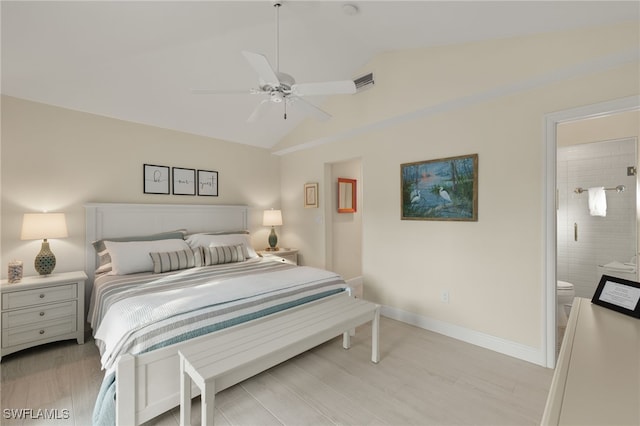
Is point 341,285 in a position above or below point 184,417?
above

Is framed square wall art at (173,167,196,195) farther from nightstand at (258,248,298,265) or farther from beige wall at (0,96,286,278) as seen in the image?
nightstand at (258,248,298,265)

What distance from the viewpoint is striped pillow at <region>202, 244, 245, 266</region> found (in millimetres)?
3330

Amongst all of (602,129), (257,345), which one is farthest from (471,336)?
(602,129)

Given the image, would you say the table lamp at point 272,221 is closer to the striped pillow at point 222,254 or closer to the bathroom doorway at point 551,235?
the striped pillow at point 222,254

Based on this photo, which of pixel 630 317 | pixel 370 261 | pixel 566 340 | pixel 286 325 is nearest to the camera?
pixel 566 340

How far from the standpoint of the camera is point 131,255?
9.76ft

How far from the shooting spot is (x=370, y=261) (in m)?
3.72

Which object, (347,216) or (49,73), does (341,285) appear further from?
(49,73)

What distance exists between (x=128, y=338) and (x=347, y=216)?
11.8 ft

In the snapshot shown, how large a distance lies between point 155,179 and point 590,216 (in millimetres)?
5589

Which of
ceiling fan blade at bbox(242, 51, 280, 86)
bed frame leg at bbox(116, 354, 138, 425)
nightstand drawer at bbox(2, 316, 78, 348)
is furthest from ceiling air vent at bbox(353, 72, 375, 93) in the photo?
nightstand drawer at bbox(2, 316, 78, 348)

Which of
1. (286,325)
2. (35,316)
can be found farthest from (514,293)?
(35,316)

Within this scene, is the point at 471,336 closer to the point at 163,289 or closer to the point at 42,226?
the point at 163,289

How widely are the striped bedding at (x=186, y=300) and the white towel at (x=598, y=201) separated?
330 cm
